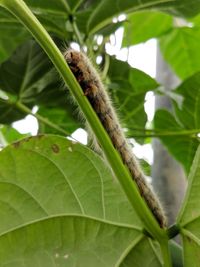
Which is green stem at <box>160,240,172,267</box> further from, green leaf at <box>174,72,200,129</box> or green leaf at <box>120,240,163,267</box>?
green leaf at <box>174,72,200,129</box>

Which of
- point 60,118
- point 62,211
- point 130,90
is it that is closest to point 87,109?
point 62,211

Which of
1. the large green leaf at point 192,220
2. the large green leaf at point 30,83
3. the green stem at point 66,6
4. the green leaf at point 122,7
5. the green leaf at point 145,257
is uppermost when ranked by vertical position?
the green stem at point 66,6

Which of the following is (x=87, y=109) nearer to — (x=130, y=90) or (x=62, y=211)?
(x=62, y=211)

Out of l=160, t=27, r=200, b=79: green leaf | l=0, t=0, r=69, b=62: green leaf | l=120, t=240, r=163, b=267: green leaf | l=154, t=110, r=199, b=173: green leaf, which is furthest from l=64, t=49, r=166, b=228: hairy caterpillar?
l=160, t=27, r=200, b=79: green leaf

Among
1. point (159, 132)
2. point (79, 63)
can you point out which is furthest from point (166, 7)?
point (79, 63)

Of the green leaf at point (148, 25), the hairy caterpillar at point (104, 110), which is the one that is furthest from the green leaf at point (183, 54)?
the hairy caterpillar at point (104, 110)

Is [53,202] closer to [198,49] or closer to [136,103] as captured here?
[136,103]

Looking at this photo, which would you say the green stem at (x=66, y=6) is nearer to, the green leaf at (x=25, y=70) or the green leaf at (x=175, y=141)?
the green leaf at (x=25, y=70)

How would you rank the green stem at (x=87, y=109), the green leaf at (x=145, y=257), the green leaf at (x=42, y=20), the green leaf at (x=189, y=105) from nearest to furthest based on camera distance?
the green stem at (x=87, y=109) < the green leaf at (x=145, y=257) < the green leaf at (x=42, y=20) < the green leaf at (x=189, y=105)
